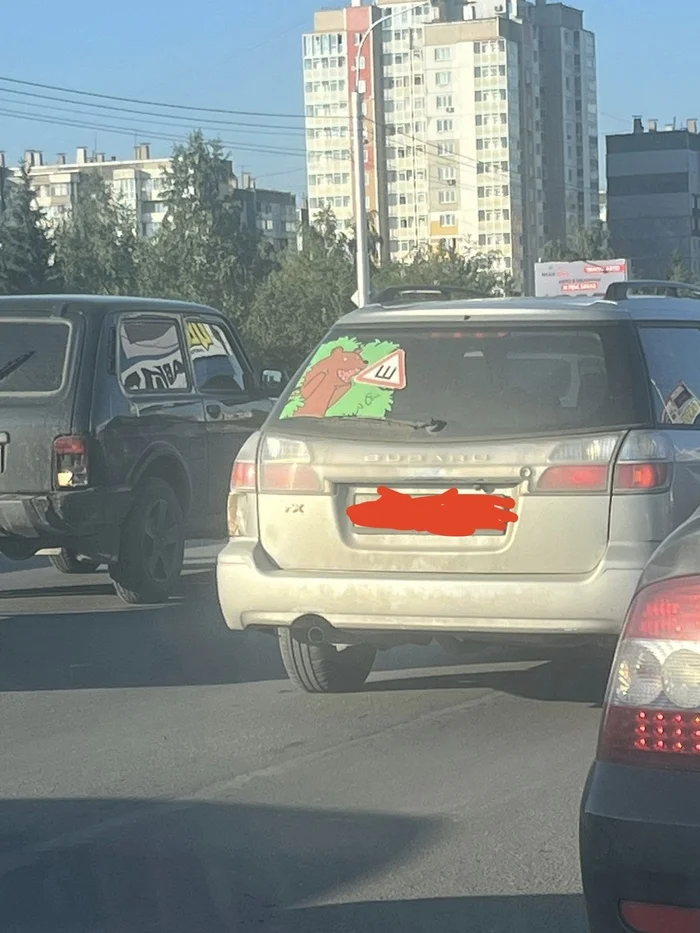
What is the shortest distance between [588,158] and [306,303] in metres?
93.3

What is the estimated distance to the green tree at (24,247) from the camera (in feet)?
244

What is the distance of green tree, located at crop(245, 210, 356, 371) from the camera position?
205ft

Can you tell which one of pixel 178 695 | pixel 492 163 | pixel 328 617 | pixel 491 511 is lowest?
pixel 178 695

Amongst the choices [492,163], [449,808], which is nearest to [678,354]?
[449,808]

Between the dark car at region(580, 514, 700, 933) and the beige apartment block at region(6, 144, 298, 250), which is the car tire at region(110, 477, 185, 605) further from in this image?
the beige apartment block at region(6, 144, 298, 250)

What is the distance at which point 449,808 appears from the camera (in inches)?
218

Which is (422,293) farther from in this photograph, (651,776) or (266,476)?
(651,776)

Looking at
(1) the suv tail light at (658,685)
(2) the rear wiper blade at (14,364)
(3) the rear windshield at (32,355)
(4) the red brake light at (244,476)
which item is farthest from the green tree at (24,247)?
(1) the suv tail light at (658,685)

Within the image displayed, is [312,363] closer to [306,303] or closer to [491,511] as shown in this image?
[491,511]

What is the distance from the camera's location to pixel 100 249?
78.5m

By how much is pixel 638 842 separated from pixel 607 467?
3362 mm

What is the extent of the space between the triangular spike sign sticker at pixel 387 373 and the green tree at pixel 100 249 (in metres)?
68.5

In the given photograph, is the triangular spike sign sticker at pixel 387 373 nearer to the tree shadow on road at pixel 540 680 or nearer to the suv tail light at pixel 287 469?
the suv tail light at pixel 287 469

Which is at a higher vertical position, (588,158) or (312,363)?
(588,158)
